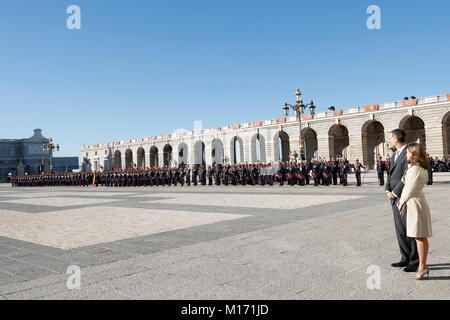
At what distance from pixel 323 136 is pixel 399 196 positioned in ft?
144

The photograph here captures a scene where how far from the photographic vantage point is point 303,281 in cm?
399

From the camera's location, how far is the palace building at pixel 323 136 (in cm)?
3847

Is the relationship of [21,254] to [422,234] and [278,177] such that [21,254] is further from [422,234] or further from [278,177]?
[278,177]

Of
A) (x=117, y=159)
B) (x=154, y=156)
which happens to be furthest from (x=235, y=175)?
(x=117, y=159)

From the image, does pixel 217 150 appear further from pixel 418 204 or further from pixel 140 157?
pixel 418 204

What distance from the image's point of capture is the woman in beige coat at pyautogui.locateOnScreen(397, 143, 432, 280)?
13.3 ft

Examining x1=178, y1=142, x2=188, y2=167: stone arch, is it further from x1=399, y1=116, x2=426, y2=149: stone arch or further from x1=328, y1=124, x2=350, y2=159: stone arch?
x1=399, y1=116, x2=426, y2=149: stone arch

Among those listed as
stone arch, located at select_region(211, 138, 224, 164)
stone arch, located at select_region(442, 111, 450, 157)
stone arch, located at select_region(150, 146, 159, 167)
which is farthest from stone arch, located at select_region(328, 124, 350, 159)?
stone arch, located at select_region(150, 146, 159, 167)

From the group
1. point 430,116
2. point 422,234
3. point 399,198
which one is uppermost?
point 430,116

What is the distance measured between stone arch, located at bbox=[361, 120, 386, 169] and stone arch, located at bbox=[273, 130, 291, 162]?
37.0 feet

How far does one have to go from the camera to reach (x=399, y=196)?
15.0 ft

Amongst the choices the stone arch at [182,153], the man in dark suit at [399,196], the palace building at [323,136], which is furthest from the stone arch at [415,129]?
the man in dark suit at [399,196]

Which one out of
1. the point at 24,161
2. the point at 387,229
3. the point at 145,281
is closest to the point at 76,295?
the point at 145,281
